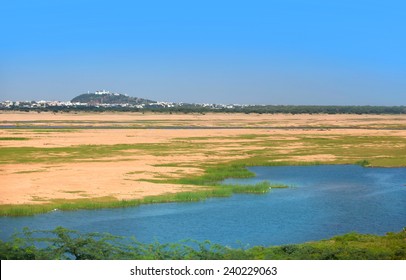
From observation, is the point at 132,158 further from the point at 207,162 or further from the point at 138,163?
the point at 207,162

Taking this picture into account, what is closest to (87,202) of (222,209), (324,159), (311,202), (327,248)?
(222,209)

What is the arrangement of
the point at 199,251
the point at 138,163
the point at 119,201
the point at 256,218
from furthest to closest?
the point at 138,163 < the point at 119,201 < the point at 256,218 < the point at 199,251

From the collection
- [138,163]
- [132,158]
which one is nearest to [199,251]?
[138,163]

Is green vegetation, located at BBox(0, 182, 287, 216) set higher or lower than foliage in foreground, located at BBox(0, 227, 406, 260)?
lower

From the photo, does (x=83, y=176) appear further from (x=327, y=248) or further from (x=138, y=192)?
(x=327, y=248)

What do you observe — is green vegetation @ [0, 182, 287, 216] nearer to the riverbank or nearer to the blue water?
the riverbank

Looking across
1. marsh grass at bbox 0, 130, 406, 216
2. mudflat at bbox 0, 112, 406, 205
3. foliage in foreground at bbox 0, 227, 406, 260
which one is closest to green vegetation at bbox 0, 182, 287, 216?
marsh grass at bbox 0, 130, 406, 216
